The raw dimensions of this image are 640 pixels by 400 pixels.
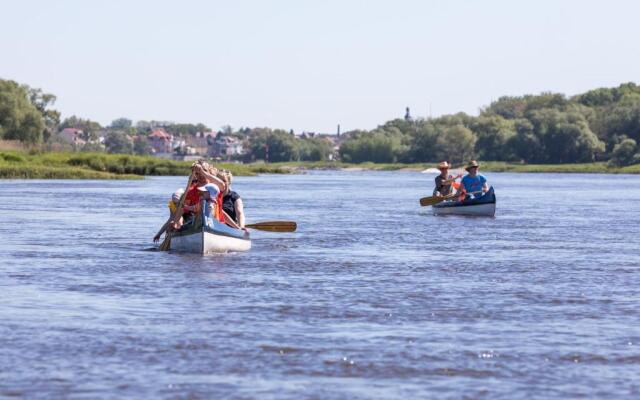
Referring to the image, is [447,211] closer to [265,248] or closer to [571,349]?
[265,248]

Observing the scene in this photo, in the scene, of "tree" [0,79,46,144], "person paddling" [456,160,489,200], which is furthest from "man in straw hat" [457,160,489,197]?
"tree" [0,79,46,144]

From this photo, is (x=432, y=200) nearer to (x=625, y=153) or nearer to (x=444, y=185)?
(x=444, y=185)

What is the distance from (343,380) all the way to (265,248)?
16772mm

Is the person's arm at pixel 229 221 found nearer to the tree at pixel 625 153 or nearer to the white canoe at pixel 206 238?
the white canoe at pixel 206 238

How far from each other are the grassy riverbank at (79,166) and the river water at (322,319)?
62734 millimetres

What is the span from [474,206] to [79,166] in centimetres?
6665

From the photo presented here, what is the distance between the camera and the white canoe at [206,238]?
26.5m

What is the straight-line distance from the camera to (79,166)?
10588cm

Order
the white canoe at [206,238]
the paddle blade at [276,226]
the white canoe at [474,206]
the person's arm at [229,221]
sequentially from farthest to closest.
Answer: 1. the white canoe at [474,206]
2. the paddle blade at [276,226]
3. the person's arm at [229,221]
4. the white canoe at [206,238]

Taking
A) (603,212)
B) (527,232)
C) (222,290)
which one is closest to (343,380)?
(222,290)

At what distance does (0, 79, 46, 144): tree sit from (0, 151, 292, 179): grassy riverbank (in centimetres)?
1389

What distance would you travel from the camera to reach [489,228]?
38750mm

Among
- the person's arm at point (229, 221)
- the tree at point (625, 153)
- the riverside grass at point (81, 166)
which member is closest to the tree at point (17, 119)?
the riverside grass at point (81, 166)

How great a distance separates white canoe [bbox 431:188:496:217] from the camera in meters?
43.8
